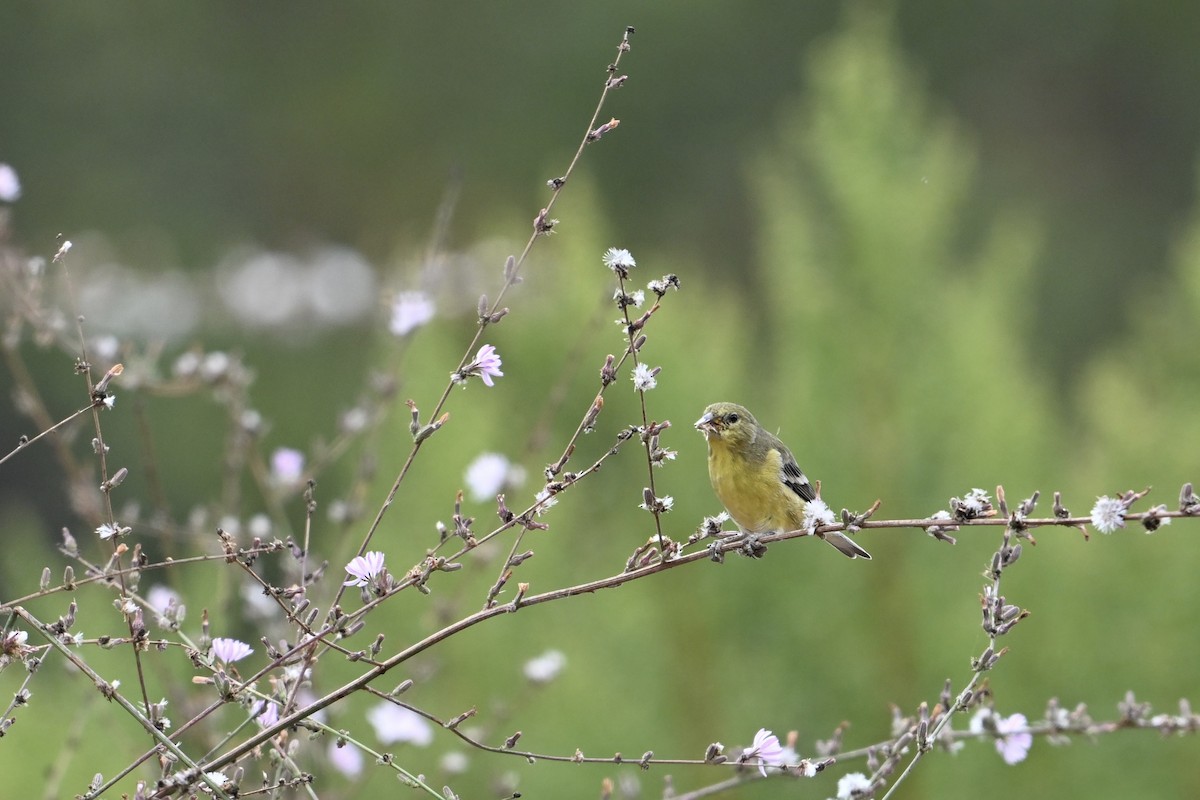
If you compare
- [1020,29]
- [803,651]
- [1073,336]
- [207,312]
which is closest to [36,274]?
[803,651]

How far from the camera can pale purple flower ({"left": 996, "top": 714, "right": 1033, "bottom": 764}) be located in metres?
1.49

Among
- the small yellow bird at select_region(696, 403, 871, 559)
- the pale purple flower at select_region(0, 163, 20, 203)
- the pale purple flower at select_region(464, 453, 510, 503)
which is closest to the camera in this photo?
the pale purple flower at select_region(0, 163, 20, 203)

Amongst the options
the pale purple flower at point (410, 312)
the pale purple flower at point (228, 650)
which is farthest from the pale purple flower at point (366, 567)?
the pale purple flower at point (410, 312)

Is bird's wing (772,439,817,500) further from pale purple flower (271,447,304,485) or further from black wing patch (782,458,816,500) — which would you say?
pale purple flower (271,447,304,485)

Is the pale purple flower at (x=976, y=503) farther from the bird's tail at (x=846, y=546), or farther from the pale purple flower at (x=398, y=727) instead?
the pale purple flower at (x=398, y=727)

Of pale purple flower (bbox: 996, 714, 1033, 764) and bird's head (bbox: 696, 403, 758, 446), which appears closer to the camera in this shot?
pale purple flower (bbox: 996, 714, 1033, 764)

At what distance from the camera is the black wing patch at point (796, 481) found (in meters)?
2.32

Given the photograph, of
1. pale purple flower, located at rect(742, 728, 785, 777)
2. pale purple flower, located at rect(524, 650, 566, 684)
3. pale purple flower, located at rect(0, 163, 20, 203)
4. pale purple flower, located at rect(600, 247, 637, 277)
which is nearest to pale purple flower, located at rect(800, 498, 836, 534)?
pale purple flower, located at rect(742, 728, 785, 777)

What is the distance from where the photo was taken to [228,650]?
1.37 m

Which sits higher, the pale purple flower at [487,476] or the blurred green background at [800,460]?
the blurred green background at [800,460]

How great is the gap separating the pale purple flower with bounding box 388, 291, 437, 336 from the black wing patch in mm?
699

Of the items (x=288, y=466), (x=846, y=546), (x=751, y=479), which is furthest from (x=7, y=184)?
(x=846, y=546)

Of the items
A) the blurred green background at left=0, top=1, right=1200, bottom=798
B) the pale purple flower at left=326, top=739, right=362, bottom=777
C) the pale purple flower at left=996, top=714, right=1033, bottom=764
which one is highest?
the blurred green background at left=0, top=1, right=1200, bottom=798

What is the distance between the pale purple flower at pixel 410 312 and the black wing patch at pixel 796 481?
699mm
